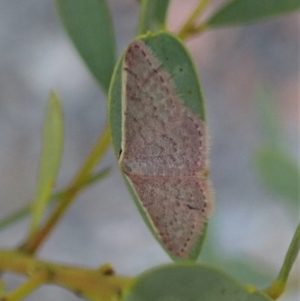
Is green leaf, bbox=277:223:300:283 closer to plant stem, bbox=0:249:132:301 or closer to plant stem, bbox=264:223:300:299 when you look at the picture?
plant stem, bbox=264:223:300:299

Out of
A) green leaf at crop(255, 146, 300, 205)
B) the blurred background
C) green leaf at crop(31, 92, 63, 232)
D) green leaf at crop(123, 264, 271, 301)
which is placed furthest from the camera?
the blurred background

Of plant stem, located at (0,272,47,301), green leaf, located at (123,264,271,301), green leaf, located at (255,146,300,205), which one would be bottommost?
green leaf, located at (255,146,300,205)

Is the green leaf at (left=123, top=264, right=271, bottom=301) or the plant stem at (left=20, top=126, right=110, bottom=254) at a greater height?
the green leaf at (left=123, top=264, right=271, bottom=301)

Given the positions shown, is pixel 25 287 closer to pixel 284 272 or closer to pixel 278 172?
pixel 284 272

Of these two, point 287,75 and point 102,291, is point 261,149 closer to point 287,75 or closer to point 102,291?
point 102,291

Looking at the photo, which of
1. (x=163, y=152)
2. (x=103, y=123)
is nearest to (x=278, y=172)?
(x=163, y=152)

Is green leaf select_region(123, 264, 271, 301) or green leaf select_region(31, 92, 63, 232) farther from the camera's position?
green leaf select_region(31, 92, 63, 232)

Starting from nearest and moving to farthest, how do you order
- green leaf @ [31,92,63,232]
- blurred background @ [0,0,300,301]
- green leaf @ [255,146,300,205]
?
green leaf @ [31,92,63,232] < green leaf @ [255,146,300,205] < blurred background @ [0,0,300,301]

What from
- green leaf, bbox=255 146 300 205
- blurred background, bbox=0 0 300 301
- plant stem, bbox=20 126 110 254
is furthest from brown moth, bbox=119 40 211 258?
blurred background, bbox=0 0 300 301

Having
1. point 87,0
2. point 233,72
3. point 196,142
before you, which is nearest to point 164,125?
point 196,142
